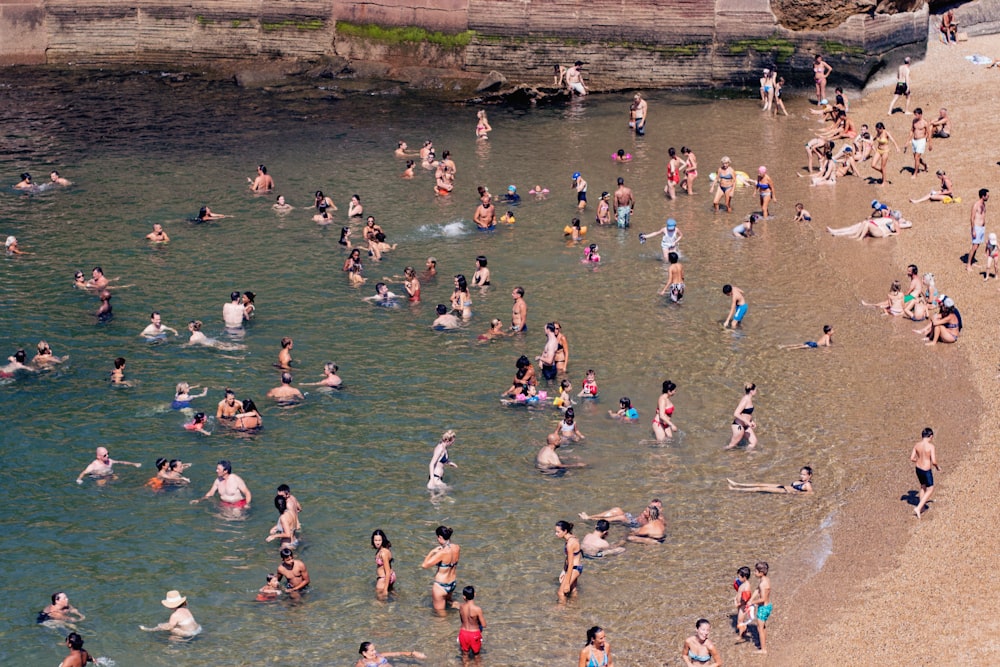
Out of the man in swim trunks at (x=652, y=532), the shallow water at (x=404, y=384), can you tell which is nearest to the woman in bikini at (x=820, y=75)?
the shallow water at (x=404, y=384)

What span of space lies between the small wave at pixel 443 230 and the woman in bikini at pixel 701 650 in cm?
1843

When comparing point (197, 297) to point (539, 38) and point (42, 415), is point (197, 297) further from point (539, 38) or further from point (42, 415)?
point (539, 38)

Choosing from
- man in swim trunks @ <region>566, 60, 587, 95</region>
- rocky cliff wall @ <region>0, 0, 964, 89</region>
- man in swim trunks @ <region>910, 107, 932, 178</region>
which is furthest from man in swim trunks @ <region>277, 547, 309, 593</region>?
rocky cliff wall @ <region>0, 0, 964, 89</region>

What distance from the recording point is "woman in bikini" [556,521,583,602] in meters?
19.2

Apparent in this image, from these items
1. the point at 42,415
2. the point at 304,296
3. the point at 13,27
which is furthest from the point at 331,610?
the point at 13,27

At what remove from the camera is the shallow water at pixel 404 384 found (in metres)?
19.4

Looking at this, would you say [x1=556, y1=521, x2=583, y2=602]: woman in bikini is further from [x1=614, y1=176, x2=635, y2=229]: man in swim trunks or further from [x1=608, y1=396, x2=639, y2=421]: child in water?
[x1=614, y1=176, x2=635, y2=229]: man in swim trunks

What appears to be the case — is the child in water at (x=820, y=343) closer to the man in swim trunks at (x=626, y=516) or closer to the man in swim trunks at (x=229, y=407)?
the man in swim trunks at (x=626, y=516)

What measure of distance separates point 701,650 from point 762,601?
1.42 meters

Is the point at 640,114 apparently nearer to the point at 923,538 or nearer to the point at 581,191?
the point at 581,191

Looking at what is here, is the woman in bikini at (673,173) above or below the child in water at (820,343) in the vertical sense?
above

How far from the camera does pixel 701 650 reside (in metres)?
17.2

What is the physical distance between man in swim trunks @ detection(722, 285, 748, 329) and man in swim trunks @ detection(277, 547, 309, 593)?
12.6m

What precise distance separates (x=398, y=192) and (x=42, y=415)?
14.5 meters
